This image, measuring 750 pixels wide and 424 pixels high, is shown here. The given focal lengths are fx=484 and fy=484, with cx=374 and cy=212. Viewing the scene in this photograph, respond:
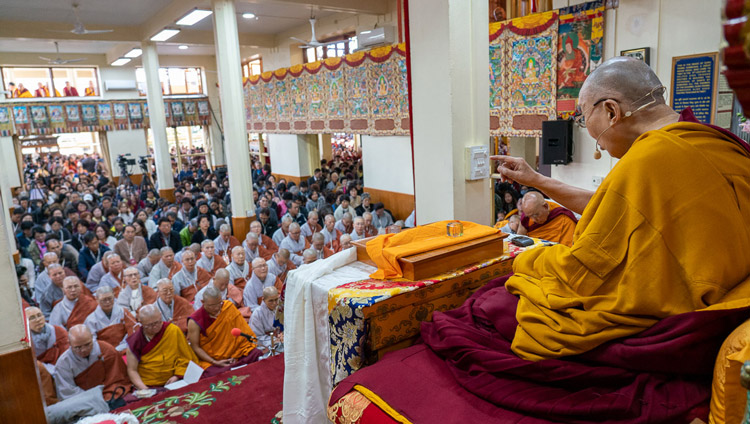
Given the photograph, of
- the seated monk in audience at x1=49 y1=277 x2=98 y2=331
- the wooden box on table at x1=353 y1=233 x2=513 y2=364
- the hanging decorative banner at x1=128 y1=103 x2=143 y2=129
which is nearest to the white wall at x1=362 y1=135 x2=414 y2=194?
the seated monk in audience at x1=49 y1=277 x2=98 y2=331

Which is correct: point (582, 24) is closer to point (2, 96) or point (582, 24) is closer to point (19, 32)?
point (19, 32)

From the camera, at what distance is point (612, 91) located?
63.4 inches

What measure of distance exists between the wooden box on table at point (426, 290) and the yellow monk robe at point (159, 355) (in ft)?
12.0

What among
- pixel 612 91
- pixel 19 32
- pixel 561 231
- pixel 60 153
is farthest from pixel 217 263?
pixel 60 153

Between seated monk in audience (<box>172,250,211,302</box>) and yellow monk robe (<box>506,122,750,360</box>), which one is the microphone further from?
yellow monk robe (<box>506,122,750,360</box>)

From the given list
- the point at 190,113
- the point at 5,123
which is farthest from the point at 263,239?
the point at 5,123

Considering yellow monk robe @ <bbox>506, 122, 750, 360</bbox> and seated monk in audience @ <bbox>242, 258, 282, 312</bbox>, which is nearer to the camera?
yellow monk robe @ <bbox>506, 122, 750, 360</bbox>

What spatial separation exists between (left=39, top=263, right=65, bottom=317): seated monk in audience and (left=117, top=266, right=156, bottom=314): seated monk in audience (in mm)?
984

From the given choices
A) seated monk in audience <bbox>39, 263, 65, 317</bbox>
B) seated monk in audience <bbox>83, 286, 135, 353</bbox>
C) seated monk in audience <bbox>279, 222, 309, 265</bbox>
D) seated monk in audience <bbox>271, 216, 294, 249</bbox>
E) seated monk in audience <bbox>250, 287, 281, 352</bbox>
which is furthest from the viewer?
seated monk in audience <bbox>271, 216, 294, 249</bbox>

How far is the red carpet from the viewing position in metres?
3.14

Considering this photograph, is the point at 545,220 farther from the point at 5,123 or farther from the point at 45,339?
the point at 5,123

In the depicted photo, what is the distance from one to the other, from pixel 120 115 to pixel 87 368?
14523 mm

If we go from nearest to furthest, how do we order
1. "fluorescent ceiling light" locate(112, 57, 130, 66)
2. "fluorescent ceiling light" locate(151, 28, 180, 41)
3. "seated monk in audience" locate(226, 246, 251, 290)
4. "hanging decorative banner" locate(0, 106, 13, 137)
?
"seated monk in audience" locate(226, 246, 251, 290) → "fluorescent ceiling light" locate(151, 28, 180, 41) → "hanging decorative banner" locate(0, 106, 13, 137) → "fluorescent ceiling light" locate(112, 57, 130, 66)

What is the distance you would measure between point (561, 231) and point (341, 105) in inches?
278
